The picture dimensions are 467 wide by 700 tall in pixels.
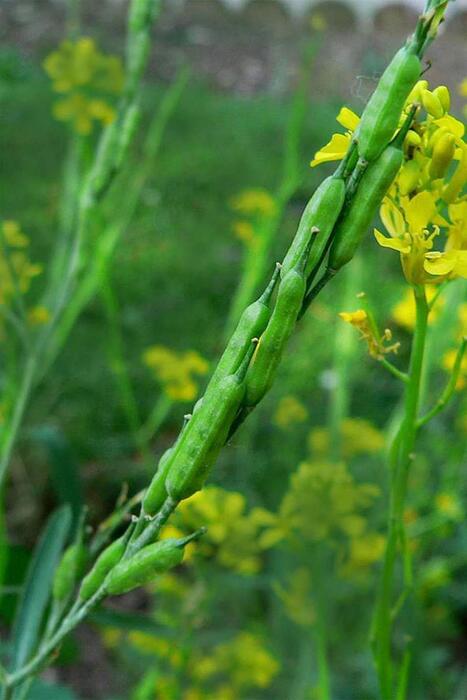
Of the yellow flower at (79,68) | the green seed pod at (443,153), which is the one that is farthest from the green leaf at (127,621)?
the yellow flower at (79,68)

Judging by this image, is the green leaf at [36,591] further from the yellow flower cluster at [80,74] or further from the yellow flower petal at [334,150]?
the yellow flower cluster at [80,74]

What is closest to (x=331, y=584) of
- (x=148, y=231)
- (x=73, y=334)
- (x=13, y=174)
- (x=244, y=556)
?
(x=244, y=556)

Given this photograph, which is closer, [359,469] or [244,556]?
[244,556]

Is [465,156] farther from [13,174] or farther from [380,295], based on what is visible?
[13,174]

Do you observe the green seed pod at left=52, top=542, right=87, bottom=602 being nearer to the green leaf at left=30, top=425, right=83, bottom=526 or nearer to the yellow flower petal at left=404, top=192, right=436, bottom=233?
the yellow flower petal at left=404, top=192, right=436, bottom=233

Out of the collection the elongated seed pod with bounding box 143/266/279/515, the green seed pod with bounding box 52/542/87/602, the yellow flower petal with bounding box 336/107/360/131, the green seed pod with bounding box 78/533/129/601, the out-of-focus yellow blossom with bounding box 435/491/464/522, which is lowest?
the out-of-focus yellow blossom with bounding box 435/491/464/522

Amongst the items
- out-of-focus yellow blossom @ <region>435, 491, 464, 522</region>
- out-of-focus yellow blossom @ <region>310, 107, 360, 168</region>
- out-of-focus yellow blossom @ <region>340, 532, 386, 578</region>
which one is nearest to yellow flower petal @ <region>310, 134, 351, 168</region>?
out-of-focus yellow blossom @ <region>310, 107, 360, 168</region>
